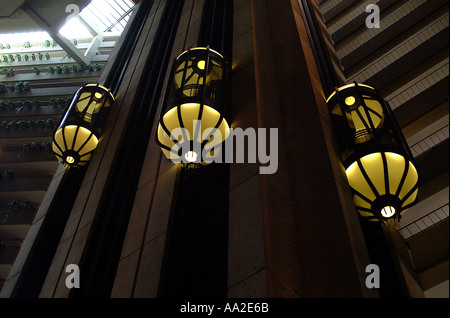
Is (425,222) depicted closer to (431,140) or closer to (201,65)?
(431,140)

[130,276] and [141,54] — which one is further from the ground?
[141,54]

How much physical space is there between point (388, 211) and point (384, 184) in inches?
12.4

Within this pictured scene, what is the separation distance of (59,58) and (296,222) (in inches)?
913

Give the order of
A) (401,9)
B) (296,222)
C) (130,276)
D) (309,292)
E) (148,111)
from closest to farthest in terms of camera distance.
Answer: (309,292) → (296,222) → (130,276) → (148,111) → (401,9)

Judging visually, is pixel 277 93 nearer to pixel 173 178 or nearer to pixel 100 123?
pixel 173 178

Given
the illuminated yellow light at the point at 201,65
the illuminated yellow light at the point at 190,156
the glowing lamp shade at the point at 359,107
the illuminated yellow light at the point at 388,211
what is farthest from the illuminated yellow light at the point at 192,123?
the illuminated yellow light at the point at 388,211

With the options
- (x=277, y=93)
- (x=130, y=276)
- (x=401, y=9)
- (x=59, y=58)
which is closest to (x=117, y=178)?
(x=130, y=276)

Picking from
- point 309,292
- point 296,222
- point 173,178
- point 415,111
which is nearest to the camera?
point 309,292

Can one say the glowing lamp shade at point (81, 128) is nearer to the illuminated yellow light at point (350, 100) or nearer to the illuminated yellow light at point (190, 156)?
the illuminated yellow light at point (190, 156)

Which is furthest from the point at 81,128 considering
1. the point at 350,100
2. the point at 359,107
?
the point at 359,107

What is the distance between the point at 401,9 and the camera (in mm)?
11688

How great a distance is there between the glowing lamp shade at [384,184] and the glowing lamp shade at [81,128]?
16.8 ft

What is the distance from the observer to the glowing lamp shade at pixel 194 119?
16.8 ft

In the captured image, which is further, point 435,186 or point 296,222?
point 435,186
